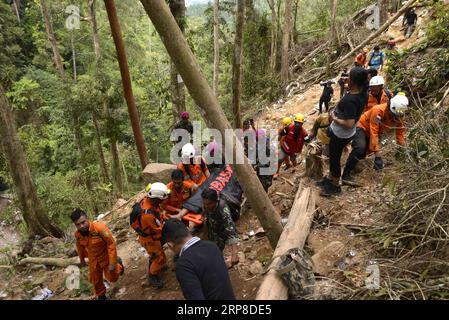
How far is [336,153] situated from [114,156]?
1026 cm

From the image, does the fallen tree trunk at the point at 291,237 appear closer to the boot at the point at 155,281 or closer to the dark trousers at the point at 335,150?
the dark trousers at the point at 335,150

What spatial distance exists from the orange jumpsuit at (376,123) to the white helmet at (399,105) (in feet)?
0.48

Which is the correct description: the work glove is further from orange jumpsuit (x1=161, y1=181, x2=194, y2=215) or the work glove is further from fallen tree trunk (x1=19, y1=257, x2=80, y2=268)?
fallen tree trunk (x1=19, y1=257, x2=80, y2=268)

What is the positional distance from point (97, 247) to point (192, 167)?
187 centimetres

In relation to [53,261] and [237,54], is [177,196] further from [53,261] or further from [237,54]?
[237,54]

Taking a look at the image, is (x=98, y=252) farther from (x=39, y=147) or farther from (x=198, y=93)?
(x=39, y=147)

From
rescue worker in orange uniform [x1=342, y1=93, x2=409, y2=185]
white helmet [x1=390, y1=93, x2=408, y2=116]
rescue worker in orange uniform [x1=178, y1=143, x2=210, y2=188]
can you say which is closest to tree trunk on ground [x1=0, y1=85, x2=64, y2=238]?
rescue worker in orange uniform [x1=178, y1=143, x2=210, y2=188]

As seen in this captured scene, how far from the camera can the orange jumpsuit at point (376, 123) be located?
5090mm

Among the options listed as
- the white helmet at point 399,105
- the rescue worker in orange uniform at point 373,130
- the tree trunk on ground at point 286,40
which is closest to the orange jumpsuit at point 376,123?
the rescue worker in orange uniform at point 373,130

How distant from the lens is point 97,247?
13.9 feet

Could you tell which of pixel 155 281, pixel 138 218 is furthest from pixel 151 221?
pixel 155 281

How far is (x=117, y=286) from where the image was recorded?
15.8 ft

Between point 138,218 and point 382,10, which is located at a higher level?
point 382,10
